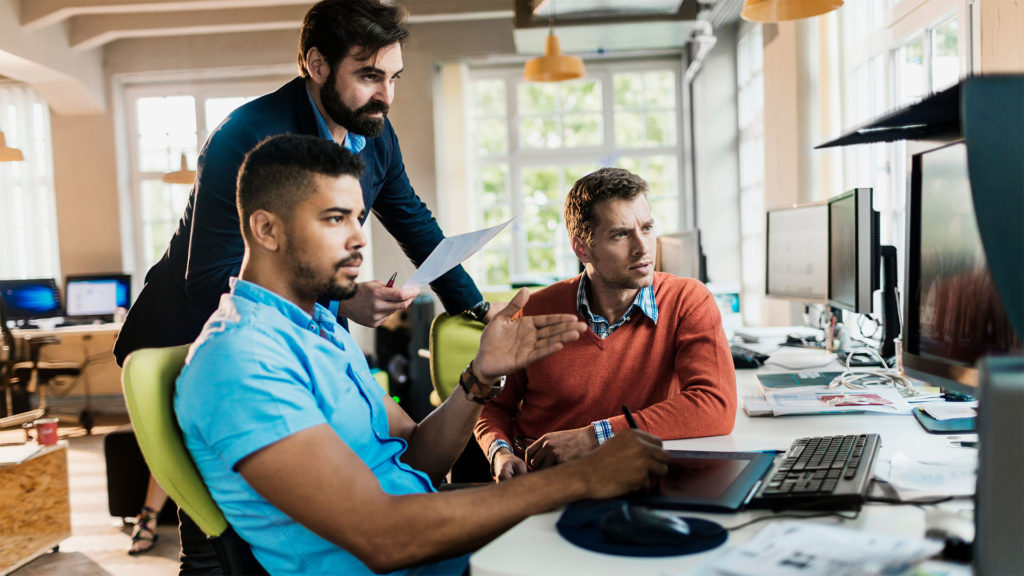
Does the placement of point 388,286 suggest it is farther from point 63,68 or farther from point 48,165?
point 48,165

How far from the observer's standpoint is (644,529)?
927mm

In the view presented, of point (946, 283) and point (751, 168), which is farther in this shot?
point (751, 168)

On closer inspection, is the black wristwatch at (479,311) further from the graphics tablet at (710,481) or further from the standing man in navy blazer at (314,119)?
the graphics tablet at (710,481)

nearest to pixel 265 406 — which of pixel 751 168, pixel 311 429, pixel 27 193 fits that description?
pixel 311 429

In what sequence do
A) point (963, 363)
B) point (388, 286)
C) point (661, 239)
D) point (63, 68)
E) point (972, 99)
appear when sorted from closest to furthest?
1. point (972, 99)
2. point (963, 363)
3. point (388, 286)
4. point (661, 239)
5. point (63, 68)

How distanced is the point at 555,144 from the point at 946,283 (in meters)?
6.60

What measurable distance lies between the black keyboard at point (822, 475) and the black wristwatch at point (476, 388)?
1.63 feet

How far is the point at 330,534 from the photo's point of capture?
103 centimetres

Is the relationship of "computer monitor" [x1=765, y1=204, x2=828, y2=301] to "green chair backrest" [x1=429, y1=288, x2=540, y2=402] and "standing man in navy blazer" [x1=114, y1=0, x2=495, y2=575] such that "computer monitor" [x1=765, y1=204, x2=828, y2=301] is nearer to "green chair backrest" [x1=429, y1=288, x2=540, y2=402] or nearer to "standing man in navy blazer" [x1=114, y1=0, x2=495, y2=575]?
"green chair backrest" [x1=429, y1=288, x2=540, y2=402]

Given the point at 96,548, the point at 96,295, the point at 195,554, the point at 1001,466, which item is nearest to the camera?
the point at 1001,466

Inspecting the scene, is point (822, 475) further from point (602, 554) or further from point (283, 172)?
point (283, 172)

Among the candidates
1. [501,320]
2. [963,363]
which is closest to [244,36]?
[501,320]

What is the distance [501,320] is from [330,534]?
1.72 ft

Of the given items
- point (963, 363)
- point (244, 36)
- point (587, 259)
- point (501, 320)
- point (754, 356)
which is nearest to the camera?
point (963, 363)
